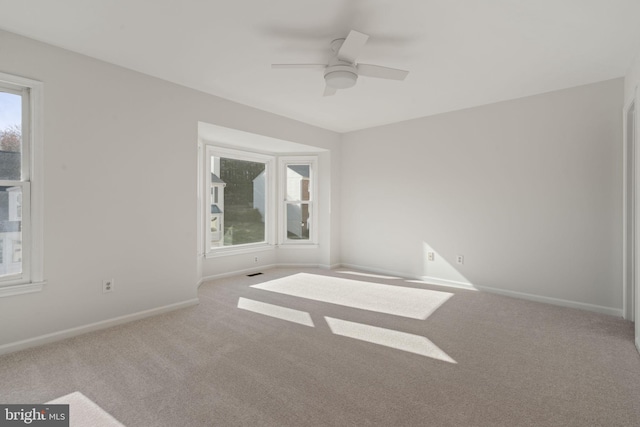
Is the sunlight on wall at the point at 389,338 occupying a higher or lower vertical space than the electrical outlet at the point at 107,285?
lower

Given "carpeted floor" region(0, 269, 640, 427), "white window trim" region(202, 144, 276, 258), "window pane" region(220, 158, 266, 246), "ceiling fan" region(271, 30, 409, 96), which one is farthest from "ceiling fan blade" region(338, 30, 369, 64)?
"window pane" region(220, 158, 266, 246)

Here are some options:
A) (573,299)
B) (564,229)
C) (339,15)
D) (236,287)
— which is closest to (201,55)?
(339,15)

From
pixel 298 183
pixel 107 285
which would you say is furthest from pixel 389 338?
pixel 298 183

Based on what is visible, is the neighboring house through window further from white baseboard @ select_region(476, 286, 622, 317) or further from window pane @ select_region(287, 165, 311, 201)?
white baseboard @ select_region(476, 286, 622, 317)

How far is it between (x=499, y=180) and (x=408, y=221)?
4.78 ft

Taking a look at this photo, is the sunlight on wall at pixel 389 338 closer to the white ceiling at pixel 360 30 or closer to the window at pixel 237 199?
the white ceiling at pixel 360 30

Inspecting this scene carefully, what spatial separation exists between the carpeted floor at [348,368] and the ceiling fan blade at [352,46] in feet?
8.00

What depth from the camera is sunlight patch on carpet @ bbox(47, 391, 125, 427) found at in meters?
1.73

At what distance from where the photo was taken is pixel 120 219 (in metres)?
3.15

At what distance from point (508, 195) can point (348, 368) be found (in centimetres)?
326

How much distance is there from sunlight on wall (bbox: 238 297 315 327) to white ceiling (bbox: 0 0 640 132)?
8.57 feet

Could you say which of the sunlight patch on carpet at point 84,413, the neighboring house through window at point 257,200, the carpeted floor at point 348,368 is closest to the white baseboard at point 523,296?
the carpeted floor at point 348,368

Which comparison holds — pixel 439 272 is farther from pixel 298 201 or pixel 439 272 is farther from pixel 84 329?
pixel 84 329

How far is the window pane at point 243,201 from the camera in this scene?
5.44 m
